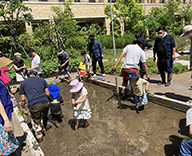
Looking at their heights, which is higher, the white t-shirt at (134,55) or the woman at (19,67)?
the white t-shirt at (134,55)

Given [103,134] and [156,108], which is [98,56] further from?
[103,134]

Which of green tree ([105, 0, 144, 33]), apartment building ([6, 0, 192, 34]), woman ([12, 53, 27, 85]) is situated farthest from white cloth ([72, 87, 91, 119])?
green tree ([105, 0, 144, 33])

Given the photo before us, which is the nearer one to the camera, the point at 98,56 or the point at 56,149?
the point at 56,149

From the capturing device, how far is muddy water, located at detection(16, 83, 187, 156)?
134 inches

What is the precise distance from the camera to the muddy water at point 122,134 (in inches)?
134

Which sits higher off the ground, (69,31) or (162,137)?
(69,31)

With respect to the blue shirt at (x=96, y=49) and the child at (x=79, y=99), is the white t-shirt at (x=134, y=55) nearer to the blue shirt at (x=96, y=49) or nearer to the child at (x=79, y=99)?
the child at (x=79, y=99)

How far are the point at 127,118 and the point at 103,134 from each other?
91cm

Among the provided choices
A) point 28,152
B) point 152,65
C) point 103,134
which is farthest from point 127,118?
point 152,65

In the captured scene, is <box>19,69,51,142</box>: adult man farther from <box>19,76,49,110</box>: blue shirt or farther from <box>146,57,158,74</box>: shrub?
<box>146,57,158,74</box>: shrub

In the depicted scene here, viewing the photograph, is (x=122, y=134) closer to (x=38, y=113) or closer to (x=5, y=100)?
(x=38, y=113)

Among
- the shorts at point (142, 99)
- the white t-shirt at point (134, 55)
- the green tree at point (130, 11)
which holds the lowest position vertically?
the shorts at point (142, 99)

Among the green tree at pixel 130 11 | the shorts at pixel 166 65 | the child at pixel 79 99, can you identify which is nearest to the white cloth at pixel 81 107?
the child at pixel 79 99

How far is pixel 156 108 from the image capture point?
4887 mm
